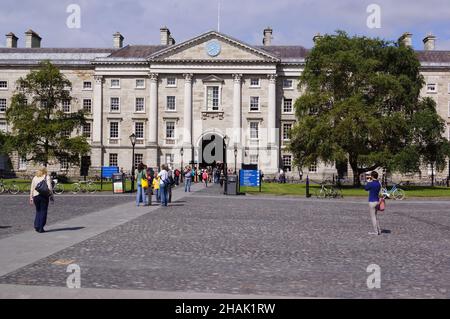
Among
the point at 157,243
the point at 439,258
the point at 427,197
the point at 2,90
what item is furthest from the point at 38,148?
the point at 439,258

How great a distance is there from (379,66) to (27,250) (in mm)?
36890

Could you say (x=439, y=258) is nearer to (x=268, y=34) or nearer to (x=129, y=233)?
(x=129, y=233)

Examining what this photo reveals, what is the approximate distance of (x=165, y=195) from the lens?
21688mm

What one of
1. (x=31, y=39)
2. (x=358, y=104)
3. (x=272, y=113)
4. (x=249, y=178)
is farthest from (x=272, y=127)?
(x=31, y=39)

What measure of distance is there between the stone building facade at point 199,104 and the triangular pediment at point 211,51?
4.9 inches

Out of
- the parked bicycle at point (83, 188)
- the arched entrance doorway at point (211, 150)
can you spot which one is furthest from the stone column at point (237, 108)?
the parked bicycle at point (83, 188)

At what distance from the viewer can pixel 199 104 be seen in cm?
6425

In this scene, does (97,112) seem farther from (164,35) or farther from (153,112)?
(164,35)

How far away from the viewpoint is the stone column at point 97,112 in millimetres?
64312

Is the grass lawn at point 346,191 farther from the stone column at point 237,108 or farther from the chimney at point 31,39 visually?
the chimney at point 31,39

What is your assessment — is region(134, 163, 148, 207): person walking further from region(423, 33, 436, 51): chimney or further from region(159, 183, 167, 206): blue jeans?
region(423, 33, 436, 51): chimney

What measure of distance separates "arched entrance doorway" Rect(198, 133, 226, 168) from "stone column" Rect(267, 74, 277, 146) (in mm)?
6328

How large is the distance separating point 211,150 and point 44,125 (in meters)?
Answer: 25.8

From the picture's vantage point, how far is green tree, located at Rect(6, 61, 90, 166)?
1732 inches
